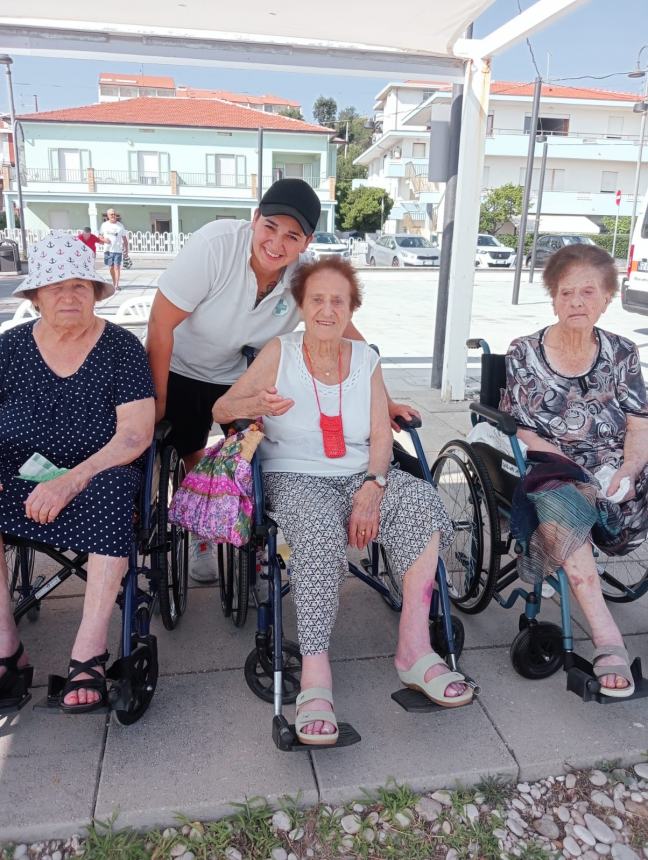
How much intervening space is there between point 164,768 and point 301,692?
0.42 metres

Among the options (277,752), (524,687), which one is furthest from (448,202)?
(277,752)

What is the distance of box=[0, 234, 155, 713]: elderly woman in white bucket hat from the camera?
2.06 meters

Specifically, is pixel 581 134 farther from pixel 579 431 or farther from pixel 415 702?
pixel 415 702

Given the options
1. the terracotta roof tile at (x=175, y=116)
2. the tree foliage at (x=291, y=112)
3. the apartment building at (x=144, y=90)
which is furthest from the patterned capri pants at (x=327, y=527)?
the tree foliage at (x=291, y=112)

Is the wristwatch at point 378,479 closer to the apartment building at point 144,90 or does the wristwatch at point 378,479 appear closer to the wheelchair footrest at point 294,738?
the wheelchair footrest at point 294,738

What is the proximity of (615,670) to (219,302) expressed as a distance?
1753 millimetres

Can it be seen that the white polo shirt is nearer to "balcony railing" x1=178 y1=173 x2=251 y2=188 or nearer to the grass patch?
the grass patch

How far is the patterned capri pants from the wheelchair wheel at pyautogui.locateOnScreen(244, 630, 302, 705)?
0.14 metres

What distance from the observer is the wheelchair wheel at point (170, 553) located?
2328mm

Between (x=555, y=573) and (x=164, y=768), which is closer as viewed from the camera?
(x=164, y=768)

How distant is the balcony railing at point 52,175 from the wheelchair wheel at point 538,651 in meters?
33.7

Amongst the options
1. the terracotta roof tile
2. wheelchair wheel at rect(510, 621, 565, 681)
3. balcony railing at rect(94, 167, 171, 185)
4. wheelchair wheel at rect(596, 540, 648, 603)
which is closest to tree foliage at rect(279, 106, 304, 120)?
the terracotta roof tile

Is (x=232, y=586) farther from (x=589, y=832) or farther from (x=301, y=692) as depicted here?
(x=589, y=832)

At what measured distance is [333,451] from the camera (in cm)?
242
